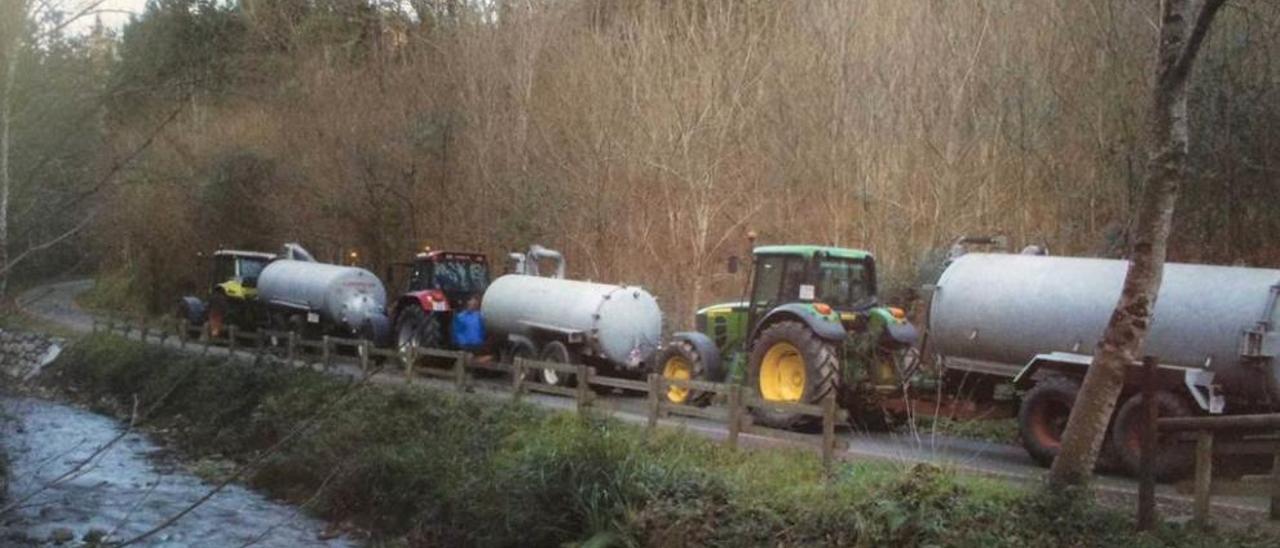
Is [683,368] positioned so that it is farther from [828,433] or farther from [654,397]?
[828,433]

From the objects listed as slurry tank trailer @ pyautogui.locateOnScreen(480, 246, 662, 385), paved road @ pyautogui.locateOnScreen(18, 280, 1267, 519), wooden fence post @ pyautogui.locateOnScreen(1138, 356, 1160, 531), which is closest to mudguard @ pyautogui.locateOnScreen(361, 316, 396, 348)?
slurry tank trailer @ pyautogui.locateOnScreen(480, 246, 662, 385)

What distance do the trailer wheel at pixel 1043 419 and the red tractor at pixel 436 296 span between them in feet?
41.7

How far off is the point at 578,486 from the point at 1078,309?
212 inches

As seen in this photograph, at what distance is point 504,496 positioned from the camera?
43.6 feet

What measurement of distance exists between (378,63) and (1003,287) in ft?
83.0

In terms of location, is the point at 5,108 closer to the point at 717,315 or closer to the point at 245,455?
the point at 717,315

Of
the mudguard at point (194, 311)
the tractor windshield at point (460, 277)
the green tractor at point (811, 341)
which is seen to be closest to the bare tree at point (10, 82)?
the green tractor at point (811, 341)

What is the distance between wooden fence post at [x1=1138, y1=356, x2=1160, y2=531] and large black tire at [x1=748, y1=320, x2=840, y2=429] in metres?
4.59

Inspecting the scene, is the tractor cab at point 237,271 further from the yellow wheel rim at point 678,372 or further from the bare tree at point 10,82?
the bare tree at point 10,82

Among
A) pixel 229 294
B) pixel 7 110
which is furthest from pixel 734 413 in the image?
pixel 229 294

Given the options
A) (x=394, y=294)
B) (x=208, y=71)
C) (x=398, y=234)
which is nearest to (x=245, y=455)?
(x=394, y=294)

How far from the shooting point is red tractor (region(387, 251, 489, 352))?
75.9ft

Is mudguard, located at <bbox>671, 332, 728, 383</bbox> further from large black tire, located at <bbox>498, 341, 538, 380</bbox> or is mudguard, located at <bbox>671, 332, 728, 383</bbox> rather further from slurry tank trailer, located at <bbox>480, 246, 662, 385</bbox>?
large black tire, located at <bbox>498, 341, 538, 380</bbox>

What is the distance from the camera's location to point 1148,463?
9172 mm
